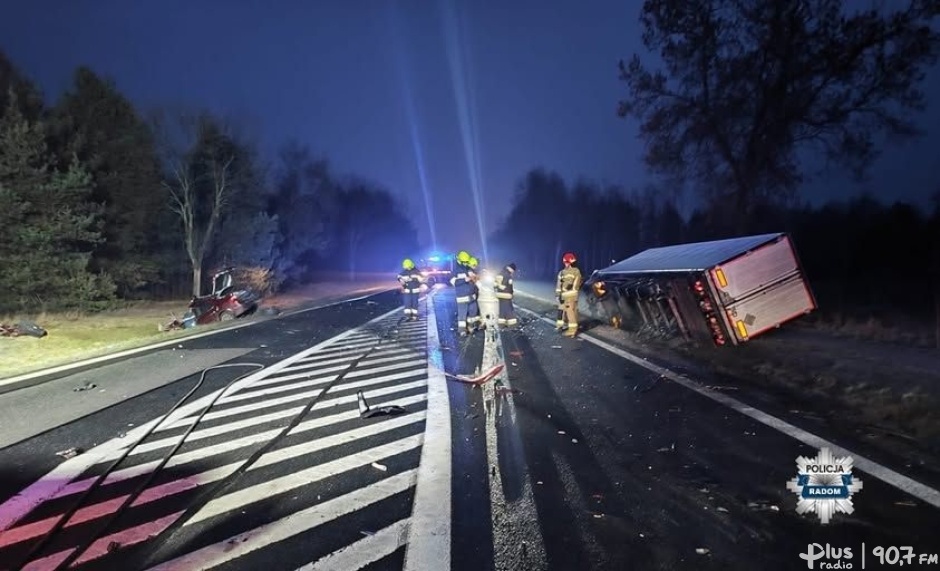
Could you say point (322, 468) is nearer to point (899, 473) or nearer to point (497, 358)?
point (899, 473)

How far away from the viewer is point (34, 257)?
61.6ft

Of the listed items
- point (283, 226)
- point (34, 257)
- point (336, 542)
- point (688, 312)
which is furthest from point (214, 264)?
point (336, 542)

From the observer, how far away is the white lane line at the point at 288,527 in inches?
121

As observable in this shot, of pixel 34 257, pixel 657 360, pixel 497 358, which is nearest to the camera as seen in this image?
pixel 657 360

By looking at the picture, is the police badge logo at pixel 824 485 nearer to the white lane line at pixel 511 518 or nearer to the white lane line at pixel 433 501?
the white lane line at pixel 511 518

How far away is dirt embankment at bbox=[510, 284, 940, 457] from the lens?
5179mm

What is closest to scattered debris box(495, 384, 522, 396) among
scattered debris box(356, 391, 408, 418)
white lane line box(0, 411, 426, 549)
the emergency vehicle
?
white lane line box(0, 411, 426, 549)

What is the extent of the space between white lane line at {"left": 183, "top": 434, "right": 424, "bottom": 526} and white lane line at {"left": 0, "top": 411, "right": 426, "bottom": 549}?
0.22 m

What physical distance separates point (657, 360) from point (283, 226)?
37.5 metres

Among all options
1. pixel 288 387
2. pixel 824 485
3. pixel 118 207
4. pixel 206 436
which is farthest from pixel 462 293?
pixel 118 207

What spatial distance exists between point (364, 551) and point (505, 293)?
32.0ft

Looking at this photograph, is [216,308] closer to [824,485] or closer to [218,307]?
[218,307]

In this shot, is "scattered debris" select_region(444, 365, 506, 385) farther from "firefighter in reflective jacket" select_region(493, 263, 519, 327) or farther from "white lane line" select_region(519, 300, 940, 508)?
"firefighter in reflective jacket" select_region(493, 263, 519, 327)

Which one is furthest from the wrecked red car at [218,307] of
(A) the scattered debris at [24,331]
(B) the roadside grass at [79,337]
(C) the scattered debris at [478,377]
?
(C) the scattered debris at [478,377]
